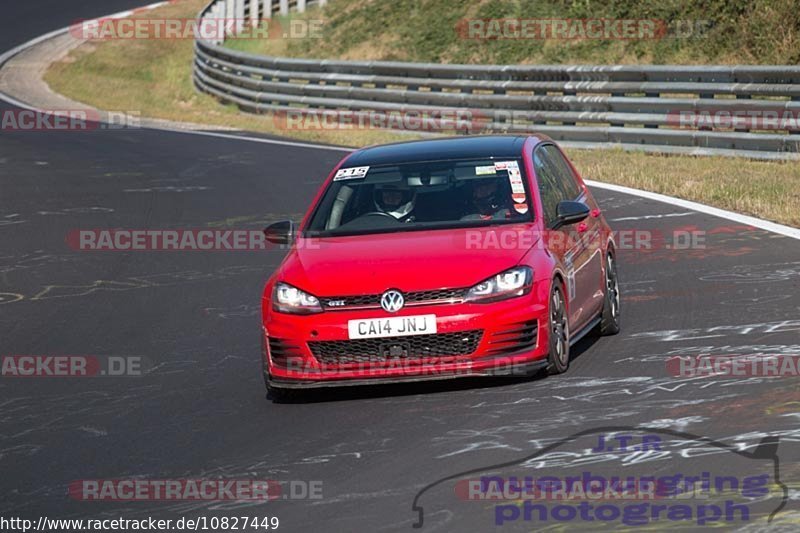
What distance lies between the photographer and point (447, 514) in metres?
6.36

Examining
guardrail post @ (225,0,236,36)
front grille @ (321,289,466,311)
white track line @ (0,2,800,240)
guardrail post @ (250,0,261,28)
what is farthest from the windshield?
guardrail post @ (250,0,261,28)

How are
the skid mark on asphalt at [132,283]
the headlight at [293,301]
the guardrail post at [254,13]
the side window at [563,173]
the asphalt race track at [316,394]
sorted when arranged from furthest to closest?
the guardrail post at [254,13], the skid mark on asphalt at [132,283], the side window at [563,173], the headlight at [293,301], the asphalt race track at [316,394]

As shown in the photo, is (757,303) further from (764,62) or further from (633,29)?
(633,29)

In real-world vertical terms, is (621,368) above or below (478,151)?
below

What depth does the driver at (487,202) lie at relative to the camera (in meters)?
9.85

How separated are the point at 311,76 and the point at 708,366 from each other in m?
21.5

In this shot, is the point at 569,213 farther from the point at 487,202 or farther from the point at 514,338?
the point at 514,338

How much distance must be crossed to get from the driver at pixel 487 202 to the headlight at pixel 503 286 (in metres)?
0.86

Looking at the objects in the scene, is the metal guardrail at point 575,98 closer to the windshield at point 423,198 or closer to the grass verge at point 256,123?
the grass verge at point 256,123

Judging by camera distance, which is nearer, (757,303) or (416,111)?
(757,303)

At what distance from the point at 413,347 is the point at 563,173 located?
103 inches

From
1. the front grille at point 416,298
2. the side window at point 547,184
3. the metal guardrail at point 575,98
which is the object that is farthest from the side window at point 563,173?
the metal guardrail at point 575,98

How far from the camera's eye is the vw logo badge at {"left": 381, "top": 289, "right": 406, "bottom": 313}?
347 inches

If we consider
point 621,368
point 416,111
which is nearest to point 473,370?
point 621,368
